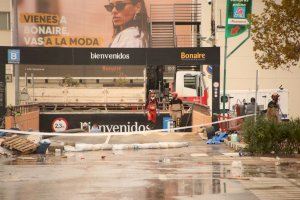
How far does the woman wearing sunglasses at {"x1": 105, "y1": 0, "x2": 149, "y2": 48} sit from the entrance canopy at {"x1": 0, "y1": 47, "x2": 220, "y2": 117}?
26.3 metres

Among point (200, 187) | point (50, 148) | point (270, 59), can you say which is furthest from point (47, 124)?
point (200, 187)

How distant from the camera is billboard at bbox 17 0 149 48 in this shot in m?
53.8

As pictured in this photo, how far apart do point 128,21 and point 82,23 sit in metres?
3.89

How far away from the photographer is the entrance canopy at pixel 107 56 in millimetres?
27094

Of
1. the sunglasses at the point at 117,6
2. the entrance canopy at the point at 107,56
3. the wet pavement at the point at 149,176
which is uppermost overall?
the sunglasses at the point at 117,6

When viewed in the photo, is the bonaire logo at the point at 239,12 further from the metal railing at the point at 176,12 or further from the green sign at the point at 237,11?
the metal railing at the point at 176,12

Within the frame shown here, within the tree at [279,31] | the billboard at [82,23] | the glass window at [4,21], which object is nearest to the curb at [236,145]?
the tree at [279,31]

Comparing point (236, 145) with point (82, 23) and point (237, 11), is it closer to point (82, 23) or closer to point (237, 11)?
point (237, 11)

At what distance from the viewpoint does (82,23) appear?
54.2 meters

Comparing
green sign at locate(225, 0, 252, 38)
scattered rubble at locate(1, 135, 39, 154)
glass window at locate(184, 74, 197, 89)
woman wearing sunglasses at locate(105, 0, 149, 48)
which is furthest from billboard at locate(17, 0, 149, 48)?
scattered rubble at locate(1, 135, 39, 154)

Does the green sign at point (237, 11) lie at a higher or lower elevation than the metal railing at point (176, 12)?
lower

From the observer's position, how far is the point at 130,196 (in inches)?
428

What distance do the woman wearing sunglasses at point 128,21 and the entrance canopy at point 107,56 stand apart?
26.3 metres

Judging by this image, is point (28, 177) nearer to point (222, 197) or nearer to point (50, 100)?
point (222, 197)
